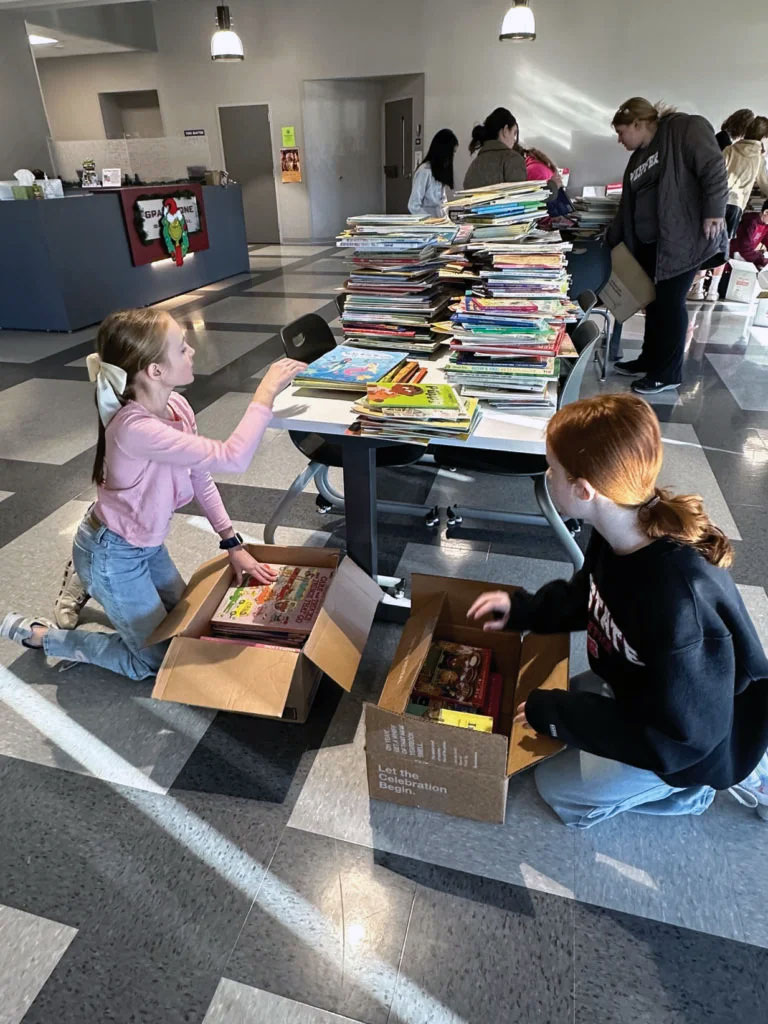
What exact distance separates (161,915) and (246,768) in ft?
1.16

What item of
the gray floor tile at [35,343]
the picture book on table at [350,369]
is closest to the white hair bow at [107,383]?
the picture book on table at [350,369]

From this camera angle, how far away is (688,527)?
1074 mm

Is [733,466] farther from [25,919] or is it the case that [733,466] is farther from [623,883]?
[25,919]

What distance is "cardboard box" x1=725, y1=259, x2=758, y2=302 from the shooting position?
5805 mm

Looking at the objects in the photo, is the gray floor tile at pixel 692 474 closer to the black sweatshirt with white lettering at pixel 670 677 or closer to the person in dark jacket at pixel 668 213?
the person in dark jacket at pixel 668 213

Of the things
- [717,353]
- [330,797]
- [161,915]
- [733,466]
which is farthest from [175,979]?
[717,353]

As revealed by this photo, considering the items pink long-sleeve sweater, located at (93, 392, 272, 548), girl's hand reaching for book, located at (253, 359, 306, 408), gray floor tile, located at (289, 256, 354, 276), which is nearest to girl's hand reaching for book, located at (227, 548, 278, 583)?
pink long-sleeve sweater, located at (93, 392, 272, 548)

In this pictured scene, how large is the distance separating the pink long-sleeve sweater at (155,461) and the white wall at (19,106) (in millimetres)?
8262

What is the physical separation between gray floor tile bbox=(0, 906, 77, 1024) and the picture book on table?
4.32ft

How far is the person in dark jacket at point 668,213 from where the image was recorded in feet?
11.0

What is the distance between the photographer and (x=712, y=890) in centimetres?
126

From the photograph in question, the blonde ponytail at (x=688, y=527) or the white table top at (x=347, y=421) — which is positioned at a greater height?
the blonde ponytail at (x=688, y=527)

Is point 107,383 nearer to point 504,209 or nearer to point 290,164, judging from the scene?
point 504,209

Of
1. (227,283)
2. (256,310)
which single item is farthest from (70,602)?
(227,283)
